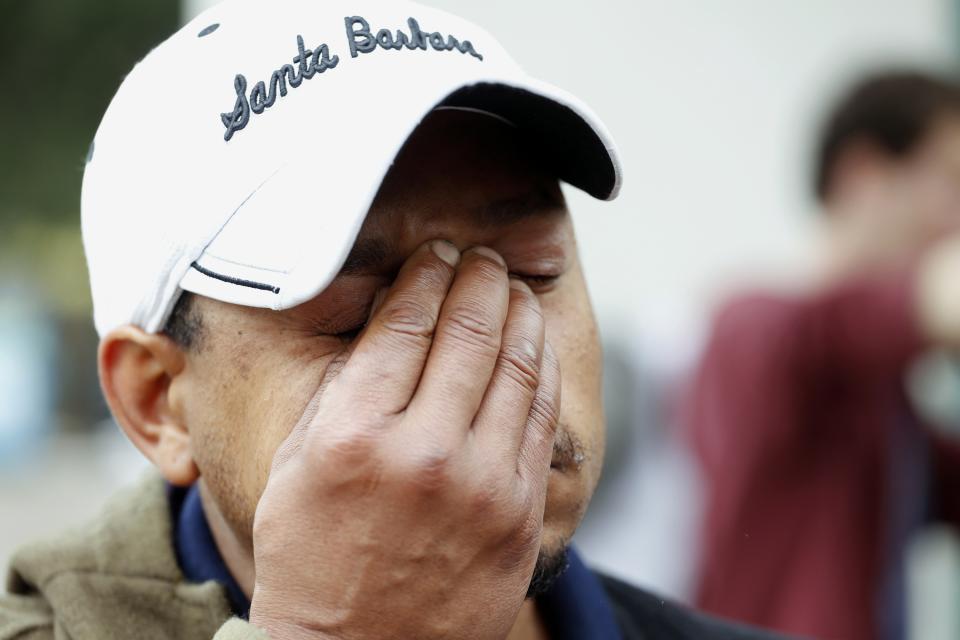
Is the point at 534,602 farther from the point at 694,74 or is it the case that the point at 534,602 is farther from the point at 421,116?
the point at 694,74

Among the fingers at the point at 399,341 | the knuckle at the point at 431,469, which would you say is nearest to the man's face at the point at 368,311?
the fingers at the point at 399,341

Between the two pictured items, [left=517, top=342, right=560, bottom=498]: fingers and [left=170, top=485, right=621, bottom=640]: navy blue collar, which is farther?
[left=170, top=485, right=621, bottom=640]: navy blue collar

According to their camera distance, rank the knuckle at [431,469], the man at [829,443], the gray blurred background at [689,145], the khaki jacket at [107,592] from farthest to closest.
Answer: the gray blurred background at [689,145] < the man at [829,443] < the khaki jacket at [107,592] < the knuckle at [431,469]

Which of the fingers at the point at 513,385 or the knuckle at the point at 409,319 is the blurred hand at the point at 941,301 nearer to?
the fingers at the point at 513,385

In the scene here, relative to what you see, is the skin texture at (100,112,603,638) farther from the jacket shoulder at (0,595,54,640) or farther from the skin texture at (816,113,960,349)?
the skin texture at (816,113,960,349)

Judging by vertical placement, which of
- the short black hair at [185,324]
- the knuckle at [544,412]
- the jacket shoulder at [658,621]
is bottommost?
the jacket shoulder at [658,621]

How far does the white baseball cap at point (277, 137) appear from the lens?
158 centimetres

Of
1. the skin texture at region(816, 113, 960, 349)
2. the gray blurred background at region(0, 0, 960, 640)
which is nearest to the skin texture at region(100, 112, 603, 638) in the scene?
the skin texture at region(816, 113, 960, 349)

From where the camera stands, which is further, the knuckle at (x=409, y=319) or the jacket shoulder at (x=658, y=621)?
the jacket shoulder at (x=658, y=621)

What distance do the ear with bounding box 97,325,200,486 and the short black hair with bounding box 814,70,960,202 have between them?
2.74 meters

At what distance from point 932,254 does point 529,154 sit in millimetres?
1790

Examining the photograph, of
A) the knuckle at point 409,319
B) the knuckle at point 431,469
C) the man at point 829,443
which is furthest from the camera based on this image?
the man at point 829,443

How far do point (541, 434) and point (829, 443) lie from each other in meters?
2.13

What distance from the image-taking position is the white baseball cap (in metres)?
1.58
